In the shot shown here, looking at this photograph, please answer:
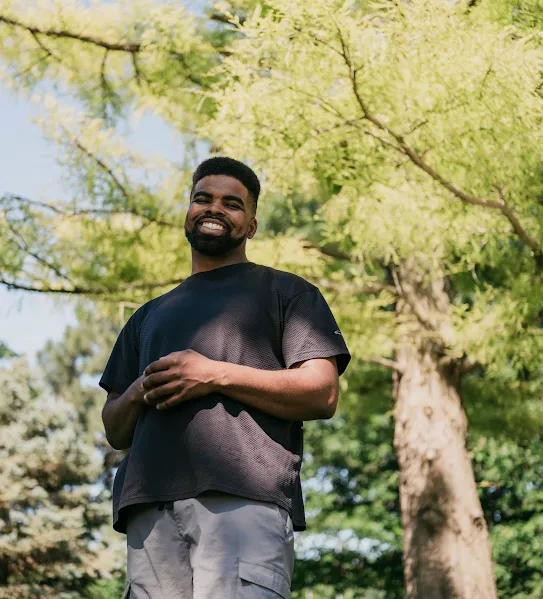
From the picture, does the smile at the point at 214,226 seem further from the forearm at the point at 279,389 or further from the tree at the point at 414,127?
the tree at the point at 414,127

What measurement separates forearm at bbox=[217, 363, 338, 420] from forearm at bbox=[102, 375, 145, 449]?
0.67ft

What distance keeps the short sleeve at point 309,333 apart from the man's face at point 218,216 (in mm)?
223

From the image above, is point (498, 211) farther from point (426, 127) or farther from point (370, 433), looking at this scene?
point (370, 433)

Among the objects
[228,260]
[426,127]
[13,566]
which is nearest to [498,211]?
[426,127]

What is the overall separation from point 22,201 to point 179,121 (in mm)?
1402

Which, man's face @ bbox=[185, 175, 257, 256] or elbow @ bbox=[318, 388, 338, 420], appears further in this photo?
man's face @ bbox=[185, 175, 257, 256]

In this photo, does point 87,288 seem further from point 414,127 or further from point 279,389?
point 279,389

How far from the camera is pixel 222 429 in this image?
1592 mm

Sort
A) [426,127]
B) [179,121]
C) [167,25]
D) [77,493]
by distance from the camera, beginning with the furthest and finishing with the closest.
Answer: [77,493]
[179,121]
[167,25]
[426,127]

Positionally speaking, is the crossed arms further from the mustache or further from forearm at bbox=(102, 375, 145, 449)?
the mustache

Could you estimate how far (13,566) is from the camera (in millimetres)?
12086

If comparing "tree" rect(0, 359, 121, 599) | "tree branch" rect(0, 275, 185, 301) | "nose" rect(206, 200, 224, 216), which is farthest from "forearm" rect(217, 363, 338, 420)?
"tree" rect(0, 359, 121, 599)

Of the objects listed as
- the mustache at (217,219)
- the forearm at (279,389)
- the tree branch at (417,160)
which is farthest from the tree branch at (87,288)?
the forearm at (279,389)

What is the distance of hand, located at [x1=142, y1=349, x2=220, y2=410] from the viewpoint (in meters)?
1.58
